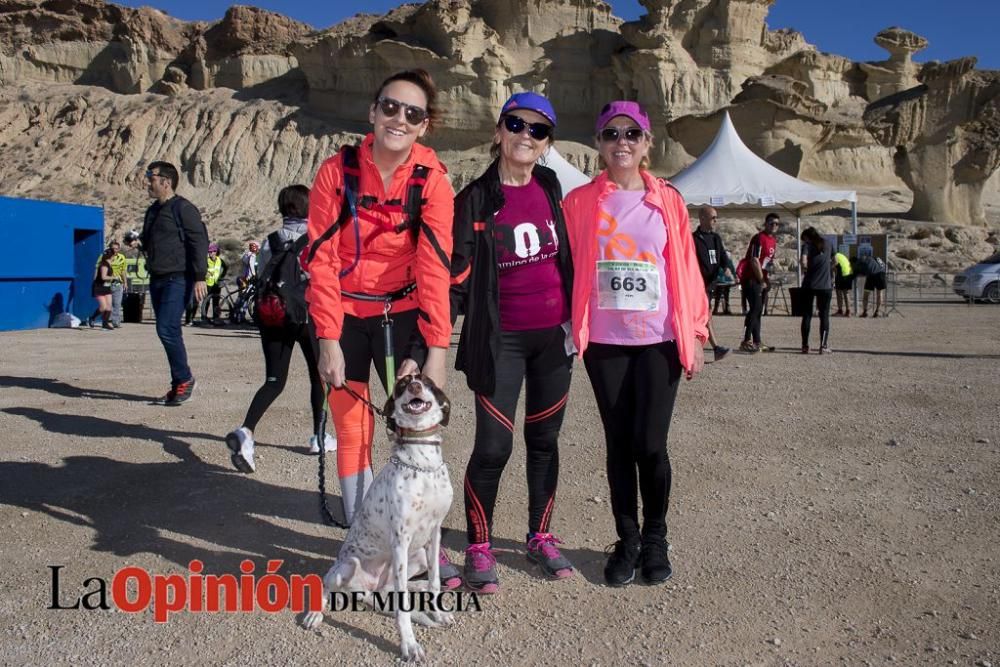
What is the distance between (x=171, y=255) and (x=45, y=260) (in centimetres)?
981

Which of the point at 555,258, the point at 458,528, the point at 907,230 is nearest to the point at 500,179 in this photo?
the point at 555,258

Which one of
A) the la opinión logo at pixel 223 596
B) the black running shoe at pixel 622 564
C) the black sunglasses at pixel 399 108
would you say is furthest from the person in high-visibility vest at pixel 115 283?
the black running shoe at pixel 622 564

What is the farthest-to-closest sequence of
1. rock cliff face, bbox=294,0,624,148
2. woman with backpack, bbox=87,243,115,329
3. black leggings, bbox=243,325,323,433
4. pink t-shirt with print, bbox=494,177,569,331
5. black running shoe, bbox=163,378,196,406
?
rock cliff face, bbox=294,0,624,148, woman with backpack, bbox=87,243,115,329, black running shoe, bbox=163,378,196,406, black leggings, bbox=243,325,323,433, pink t-shirt with print, bbox=494,177,569,331

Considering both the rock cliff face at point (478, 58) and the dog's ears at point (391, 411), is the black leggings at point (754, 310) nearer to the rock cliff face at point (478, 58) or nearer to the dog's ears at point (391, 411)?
the dog's ears at point (391, 411)

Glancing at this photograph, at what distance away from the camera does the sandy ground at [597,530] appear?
2912 millimetres

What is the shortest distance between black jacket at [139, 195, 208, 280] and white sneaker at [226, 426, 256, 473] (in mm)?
2556

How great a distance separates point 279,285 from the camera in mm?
5086

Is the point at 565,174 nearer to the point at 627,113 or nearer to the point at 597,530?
the point at 597,530

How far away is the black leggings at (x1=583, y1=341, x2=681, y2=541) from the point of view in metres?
3.40

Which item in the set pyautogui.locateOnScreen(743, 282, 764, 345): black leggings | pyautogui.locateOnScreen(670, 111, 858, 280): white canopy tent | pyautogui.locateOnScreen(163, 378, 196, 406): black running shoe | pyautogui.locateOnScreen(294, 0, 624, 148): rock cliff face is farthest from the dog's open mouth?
pyautogui.locateOnScreen(294, 0, 624, 148): rock cliff face

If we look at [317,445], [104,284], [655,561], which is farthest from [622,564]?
[104,284]

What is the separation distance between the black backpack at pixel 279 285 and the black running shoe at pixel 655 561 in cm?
243

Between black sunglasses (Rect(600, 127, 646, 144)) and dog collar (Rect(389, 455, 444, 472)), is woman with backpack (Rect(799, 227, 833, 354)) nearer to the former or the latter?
black sunglasses (Rect(600, 127, 646, 144))

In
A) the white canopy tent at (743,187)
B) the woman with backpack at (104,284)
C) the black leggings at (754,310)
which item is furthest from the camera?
the white canopy tent at (743,187)
